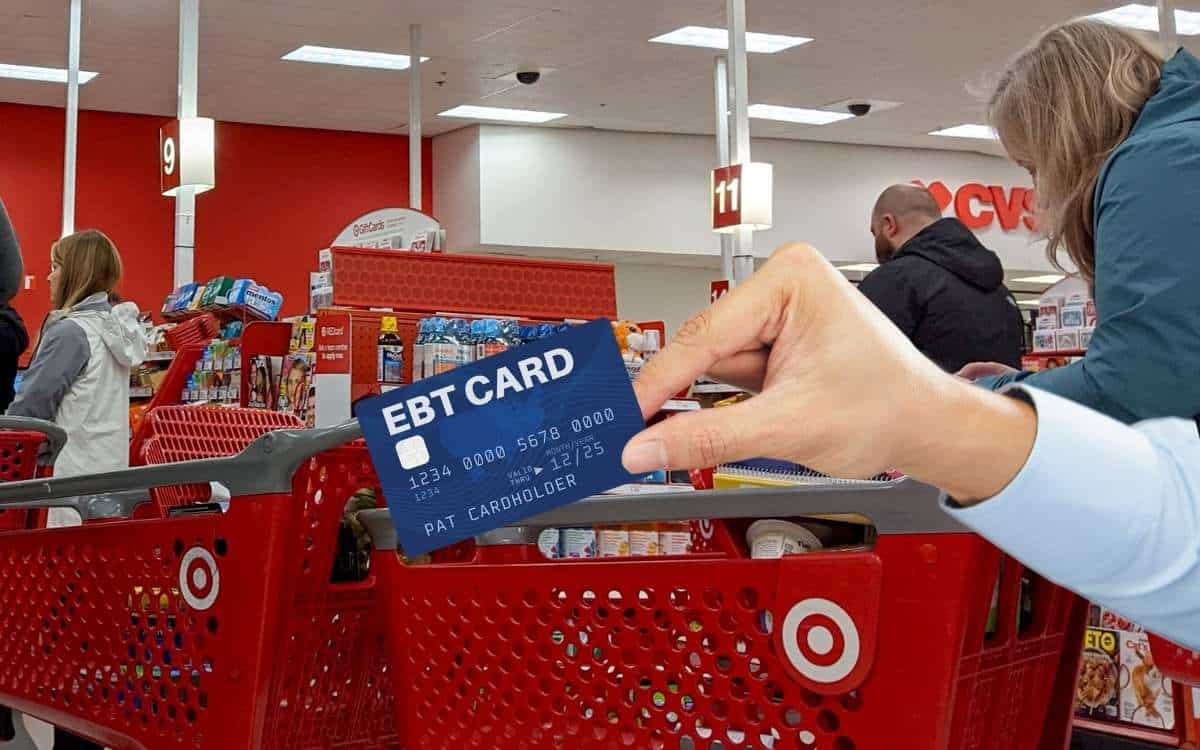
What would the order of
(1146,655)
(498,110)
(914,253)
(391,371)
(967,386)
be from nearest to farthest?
(967,386), (1146,655), (914,253), (391,371), (498,110)

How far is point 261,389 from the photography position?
204 inches

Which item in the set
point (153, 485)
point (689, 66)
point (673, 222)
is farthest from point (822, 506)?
point (673, 222)

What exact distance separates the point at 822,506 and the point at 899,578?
4.5 inches

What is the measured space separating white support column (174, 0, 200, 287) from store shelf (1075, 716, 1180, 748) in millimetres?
6438

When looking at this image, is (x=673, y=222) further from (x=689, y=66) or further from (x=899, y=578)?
(x=899, y=578)

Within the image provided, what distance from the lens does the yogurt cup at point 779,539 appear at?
161 cm

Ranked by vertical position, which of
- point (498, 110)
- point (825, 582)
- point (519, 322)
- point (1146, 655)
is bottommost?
point (1146, 655)

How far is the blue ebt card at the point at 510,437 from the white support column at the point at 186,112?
25.5 ft

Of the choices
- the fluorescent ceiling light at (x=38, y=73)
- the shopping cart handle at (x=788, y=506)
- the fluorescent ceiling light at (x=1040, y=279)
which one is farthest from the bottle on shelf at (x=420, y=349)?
the fluorescent ceiling light at (x=1040, y=279)

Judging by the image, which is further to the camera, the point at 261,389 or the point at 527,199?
the point at 527,199

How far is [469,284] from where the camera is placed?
428cm

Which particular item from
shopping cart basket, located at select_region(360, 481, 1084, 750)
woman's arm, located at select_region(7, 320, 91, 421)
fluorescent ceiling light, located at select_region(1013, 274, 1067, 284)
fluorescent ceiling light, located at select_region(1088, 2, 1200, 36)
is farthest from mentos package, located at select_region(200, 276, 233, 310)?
fluorescent ceiling light, located at select_region(1013, 274, 1067, 284)

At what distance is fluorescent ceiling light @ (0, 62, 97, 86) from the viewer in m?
11.6

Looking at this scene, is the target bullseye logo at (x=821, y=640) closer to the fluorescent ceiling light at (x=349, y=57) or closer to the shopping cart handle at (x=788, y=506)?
the shopping cart handle at (x=788, y=506)
